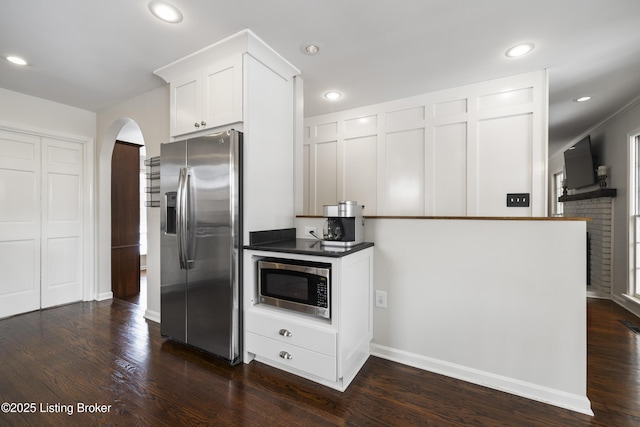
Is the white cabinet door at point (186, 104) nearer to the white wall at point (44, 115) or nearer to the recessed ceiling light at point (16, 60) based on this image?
the recessed ceiling light at point (16, 60)

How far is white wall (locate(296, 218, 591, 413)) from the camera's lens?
1.72 metres

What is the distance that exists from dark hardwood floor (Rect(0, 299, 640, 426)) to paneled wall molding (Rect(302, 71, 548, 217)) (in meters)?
1.63

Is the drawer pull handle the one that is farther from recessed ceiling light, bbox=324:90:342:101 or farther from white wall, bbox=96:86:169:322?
recessed ceiling light, bbox=324:90:342:101

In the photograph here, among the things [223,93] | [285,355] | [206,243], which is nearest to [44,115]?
[223,93]

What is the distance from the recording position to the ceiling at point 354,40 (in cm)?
187

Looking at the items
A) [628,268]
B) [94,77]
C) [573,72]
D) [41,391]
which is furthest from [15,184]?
[628,268]

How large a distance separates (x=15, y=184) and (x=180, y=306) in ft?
8.80

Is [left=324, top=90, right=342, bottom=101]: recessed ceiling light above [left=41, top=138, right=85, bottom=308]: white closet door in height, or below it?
above

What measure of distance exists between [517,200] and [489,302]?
1379mm

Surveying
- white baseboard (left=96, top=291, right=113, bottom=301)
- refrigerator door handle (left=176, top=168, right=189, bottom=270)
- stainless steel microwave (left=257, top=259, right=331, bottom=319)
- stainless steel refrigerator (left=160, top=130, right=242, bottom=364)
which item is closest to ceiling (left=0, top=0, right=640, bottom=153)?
stainless steel refrigerator (left=160, top=130, right=242, bottom=364)

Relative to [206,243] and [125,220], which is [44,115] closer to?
[125,220]

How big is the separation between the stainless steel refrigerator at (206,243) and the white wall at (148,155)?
750 mm

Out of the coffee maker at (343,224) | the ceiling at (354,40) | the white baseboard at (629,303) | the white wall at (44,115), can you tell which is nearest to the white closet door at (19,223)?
the white wall at (44,115)

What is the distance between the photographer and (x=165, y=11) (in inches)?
74.0
